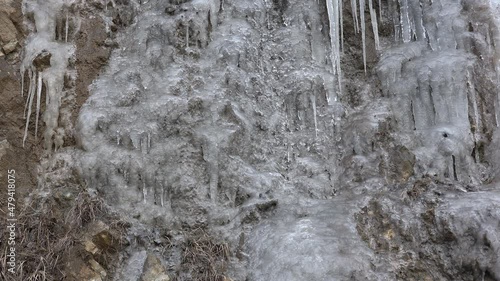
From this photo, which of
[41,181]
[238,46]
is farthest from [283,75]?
[41,181]

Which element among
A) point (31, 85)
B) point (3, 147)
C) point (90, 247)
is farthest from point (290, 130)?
point (3, 147)

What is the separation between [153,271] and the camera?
396 cm

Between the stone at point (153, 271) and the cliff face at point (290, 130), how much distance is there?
0.08 m

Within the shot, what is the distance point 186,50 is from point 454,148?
2639 millimetres

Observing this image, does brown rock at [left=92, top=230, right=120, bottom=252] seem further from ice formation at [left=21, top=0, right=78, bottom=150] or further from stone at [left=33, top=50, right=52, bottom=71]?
stone at [left=33, top=50, right=52, bottom=71]

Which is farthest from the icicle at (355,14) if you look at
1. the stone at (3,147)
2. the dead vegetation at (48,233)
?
the stone at (3,147)

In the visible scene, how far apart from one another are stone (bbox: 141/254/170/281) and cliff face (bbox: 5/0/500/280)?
0.08 m

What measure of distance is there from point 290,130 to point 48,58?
2303 mm

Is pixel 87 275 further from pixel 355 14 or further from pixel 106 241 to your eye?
pixel 355 14

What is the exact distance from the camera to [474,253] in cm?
371

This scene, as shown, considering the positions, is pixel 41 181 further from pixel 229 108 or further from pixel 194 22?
pixel 194 22

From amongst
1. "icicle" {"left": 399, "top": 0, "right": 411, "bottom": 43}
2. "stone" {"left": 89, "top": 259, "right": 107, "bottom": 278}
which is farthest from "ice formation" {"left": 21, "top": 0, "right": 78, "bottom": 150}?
"icicle" {"left": 399, "top": 0, "right": 411, "bottom": 43}

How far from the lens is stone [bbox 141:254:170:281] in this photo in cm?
391

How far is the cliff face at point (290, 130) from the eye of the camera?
392 cm
